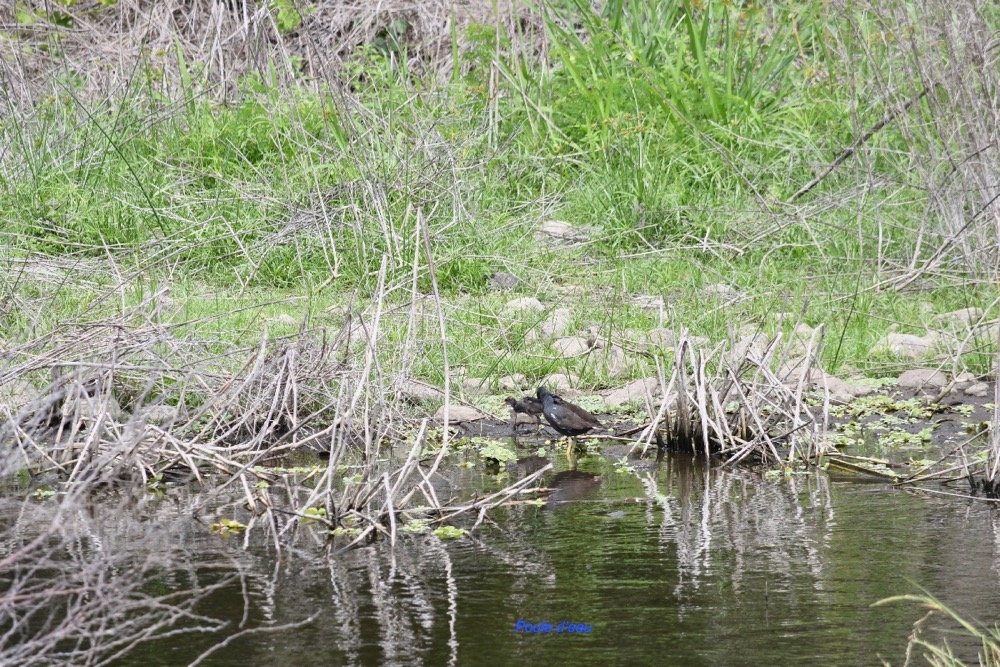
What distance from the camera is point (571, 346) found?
23.1 ft

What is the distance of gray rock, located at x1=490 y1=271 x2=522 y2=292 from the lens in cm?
795

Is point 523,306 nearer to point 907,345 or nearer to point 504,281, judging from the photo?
point 504,281

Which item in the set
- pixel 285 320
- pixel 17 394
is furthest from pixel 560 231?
pixel 17 394

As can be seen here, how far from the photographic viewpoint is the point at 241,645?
3336 millimetres

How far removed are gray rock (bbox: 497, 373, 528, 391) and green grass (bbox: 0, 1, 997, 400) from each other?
0.31ft

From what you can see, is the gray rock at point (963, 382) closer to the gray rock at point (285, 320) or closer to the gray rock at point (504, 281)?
the gray rock at point (504, 281)

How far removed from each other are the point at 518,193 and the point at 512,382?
2.63m

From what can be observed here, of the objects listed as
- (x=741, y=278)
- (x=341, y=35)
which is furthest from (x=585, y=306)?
(x=341, y=35)

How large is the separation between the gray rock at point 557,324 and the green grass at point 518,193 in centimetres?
7

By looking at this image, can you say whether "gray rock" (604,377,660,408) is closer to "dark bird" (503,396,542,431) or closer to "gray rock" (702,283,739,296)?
"dark bird" (503,396,542,431)

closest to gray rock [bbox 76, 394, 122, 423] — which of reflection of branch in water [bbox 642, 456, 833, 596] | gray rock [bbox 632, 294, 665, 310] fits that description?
reflection of branch in water [bbox 642, 456, 833, 596]

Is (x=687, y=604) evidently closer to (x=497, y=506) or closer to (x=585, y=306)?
(x=497, y=506)

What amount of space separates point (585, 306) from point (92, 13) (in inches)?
259

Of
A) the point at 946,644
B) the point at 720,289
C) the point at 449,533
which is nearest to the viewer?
the point at 946,644
